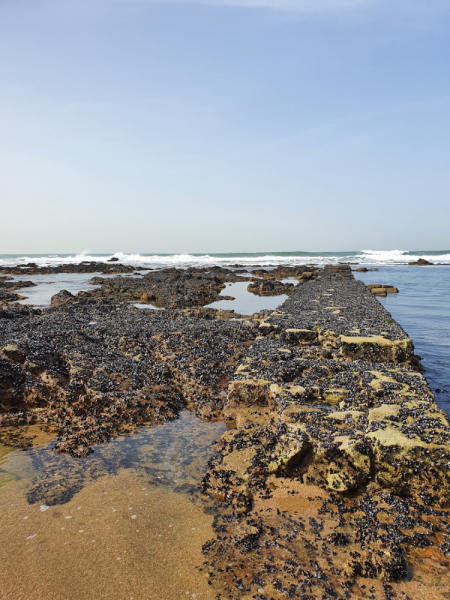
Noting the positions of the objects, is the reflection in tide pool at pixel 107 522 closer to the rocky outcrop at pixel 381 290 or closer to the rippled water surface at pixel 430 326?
the rippled water surface at pixel 430 326

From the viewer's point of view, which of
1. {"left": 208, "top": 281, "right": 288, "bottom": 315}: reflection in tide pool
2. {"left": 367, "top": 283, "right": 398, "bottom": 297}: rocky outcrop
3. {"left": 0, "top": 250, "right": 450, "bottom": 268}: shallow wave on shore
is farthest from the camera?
{"left": 0, "top": 250, "right": 450, "bottom": 268}: shallow wave on shore

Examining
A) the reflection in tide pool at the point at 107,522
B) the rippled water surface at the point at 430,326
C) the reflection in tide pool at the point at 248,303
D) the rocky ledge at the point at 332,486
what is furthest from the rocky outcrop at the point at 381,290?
the reflection in tide pool at the point at 107,522

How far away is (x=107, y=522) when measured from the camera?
3619mm

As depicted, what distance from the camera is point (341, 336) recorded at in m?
7.58

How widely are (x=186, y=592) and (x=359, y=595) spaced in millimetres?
1406

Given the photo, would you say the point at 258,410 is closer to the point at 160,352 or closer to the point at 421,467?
the point at 421,467

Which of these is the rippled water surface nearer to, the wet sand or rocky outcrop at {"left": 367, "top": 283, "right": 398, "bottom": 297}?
rocky outcrop at {"left": 367, "top": 283, "right": 398, "bottom": 297}

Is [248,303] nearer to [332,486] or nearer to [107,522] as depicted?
[332,486]

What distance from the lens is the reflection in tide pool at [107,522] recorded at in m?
2.96

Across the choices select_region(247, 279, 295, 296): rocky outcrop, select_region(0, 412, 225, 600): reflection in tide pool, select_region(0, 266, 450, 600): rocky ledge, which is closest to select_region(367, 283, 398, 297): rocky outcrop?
select_region(247, 279, 295, 296): rocky outcrop

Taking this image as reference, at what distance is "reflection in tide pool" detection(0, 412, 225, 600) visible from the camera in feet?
9.71

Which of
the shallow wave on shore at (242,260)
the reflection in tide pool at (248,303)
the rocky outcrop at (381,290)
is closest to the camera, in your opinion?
the reflection in tide pool at (248,303)

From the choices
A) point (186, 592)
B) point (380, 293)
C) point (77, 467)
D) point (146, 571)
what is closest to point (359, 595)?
point (186, 592)

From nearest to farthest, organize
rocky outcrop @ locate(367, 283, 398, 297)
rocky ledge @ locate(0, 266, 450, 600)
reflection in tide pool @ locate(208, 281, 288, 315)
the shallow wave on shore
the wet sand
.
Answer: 1. the wet sand
2. rocky ledge @ locate(0, 266, 450, 600)
3. reflection in tide pool @ locate(208, 281, 288, 315)
4. rocky outcrop @ locate(367, 283, 398, 297)
5. the shallow wave on shore
